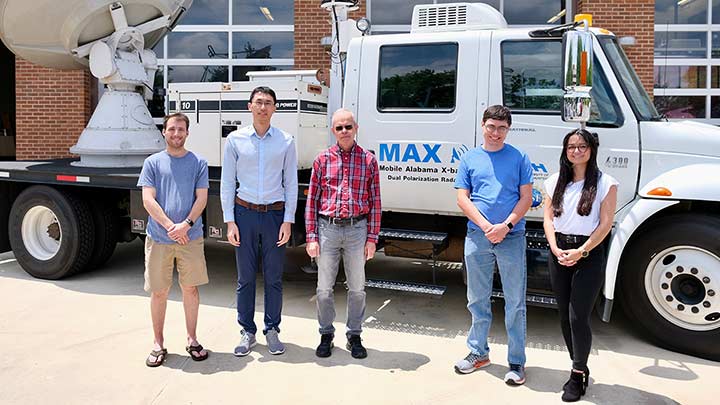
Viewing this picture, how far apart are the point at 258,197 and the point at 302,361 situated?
1189mm

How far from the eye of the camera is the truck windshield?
4785mm

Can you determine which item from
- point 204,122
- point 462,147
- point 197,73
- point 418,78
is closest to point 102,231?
point 204,122

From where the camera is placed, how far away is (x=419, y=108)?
17.3ft

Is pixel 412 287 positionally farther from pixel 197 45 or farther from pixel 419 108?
pixel 197 45

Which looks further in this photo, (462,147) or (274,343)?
(462,147)

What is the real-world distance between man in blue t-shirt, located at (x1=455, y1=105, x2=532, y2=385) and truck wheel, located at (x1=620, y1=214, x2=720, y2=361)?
1215mm

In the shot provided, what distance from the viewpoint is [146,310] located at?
573 cm

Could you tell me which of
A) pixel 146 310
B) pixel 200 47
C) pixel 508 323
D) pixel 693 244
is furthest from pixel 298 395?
pixel 200 47

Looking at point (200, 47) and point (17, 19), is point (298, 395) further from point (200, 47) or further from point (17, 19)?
point (200, 47)

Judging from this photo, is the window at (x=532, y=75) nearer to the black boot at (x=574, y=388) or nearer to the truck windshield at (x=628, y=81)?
the truck windshield at (x=628, y=81)

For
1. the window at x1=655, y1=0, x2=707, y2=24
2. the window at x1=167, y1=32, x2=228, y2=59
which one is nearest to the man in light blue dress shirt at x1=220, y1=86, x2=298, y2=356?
the window at x1=167, y1=32, x2=228, y2=59

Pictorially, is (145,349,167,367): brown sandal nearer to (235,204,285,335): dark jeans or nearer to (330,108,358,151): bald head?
(235,204,285,335): dark jeans

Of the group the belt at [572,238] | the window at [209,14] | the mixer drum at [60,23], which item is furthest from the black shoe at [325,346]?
the window at [209,14]

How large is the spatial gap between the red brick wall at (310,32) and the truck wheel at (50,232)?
522 centimetres
